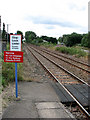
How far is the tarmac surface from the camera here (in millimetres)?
3814

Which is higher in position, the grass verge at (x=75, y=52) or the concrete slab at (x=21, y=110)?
the grass verge at (x=75, y=52)

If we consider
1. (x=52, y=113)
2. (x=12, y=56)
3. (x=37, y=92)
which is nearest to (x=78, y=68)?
(x=37, y=92)

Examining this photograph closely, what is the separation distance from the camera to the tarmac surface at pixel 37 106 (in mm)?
3814

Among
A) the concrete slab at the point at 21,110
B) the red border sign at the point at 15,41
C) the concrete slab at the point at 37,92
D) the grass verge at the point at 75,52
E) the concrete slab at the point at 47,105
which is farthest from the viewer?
the grass verge at the point at 75,52

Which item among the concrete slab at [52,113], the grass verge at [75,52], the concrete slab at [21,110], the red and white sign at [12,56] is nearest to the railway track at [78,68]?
the concrete slab at [52,113]

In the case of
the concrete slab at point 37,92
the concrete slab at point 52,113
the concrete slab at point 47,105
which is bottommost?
the concrete slab at point 52,113

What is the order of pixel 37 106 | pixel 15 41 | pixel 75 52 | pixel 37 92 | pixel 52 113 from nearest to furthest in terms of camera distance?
pixel 52 113
pixel 37 106
pixel 15 41
pixel 37 92
pixel 75 52

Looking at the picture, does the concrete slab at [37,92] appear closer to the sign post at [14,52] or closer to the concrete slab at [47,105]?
the concrete slab at [47,105]

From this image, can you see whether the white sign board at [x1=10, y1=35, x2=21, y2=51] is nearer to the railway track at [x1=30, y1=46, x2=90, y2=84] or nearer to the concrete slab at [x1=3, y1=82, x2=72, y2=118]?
the concrete slab at [x1=3, y1=82, x2=72, y2=118]

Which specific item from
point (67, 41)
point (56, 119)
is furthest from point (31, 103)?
point (67, 41)

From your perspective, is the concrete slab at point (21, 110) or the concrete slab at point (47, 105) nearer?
the concrete slab at point (21, 110)

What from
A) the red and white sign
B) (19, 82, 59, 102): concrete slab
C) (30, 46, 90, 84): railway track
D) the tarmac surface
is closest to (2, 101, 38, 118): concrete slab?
the tarmac surface

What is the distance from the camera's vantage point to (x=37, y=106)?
4348 millimetres

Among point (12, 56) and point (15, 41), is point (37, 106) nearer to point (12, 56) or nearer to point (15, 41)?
point (12, 56)
